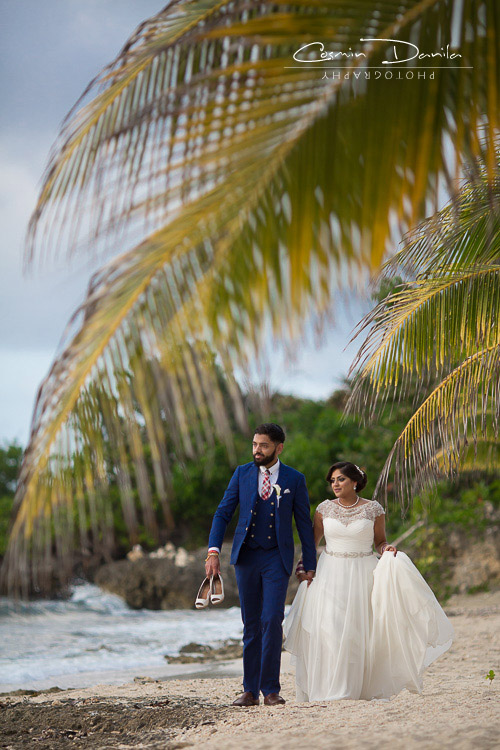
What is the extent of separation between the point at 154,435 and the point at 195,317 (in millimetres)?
405

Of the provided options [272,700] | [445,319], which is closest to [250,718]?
[272,700]

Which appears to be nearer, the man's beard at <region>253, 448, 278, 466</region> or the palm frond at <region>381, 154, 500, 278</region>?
the palm frond at <region>381, 154, 500, 278</region>

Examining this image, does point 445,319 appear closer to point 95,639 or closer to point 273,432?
point 273,432

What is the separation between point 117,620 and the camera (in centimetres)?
1820

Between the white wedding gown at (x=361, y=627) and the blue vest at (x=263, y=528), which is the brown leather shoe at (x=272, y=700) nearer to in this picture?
the white wedding gown at (x=361, y=627)

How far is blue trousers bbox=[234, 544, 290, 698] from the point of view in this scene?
17.6ft

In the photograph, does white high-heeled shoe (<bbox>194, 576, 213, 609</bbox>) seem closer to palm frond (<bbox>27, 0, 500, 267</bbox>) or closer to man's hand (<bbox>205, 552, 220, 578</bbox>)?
man's hand (<bbox>205, 552, 220, 578</bbox>)

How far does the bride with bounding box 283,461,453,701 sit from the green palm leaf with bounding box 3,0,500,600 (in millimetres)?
3371

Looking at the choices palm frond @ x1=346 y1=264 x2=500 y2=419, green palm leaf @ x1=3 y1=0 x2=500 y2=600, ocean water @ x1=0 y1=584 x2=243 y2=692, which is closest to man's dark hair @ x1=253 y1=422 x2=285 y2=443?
palm frond @ x1=346 y1=264 x2=500 y2=419

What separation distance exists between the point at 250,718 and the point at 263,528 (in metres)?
1.37

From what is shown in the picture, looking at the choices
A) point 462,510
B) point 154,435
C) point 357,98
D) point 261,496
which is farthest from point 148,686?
point 462,510

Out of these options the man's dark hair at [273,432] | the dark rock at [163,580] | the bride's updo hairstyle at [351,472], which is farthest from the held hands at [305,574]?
the dark rock at [163,580]

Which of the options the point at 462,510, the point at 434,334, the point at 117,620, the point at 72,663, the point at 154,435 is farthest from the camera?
the point at 117,620

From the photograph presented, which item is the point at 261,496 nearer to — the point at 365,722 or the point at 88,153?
the point at 365,722
